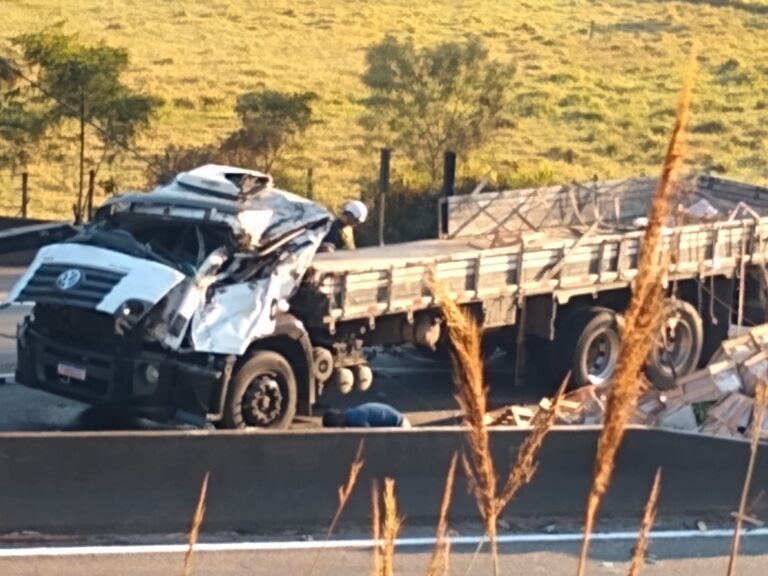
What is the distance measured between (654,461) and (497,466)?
121 cm

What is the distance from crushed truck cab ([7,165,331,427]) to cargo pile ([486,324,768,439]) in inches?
77.9

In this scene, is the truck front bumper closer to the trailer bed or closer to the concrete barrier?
the trailer bed

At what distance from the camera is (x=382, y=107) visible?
118 feet

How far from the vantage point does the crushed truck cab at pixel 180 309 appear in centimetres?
1294

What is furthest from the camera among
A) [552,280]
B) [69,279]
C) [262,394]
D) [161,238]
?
[552,280]

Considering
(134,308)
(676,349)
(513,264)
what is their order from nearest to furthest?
1. (134,308)
2. (513,264)
3. (676,349)

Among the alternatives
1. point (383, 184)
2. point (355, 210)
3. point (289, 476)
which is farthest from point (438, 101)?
point (289, 476)

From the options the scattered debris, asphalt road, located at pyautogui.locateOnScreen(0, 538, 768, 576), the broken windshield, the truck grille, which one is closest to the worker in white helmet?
the broken windshield

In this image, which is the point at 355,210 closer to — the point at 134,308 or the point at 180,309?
the point at 180,309

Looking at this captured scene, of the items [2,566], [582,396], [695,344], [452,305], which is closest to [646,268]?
[452,305]

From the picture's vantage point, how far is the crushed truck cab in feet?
42.4

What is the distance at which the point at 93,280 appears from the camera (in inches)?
513

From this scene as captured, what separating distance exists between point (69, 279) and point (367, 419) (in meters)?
2.65

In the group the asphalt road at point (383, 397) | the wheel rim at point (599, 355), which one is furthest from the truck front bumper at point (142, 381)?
the wheel rim at point (599, 355)
